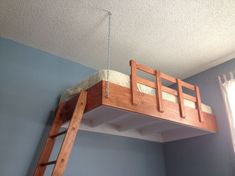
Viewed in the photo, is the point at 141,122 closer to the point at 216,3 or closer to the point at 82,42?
the point at 82,42

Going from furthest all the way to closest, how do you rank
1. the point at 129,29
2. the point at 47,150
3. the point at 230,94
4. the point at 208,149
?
1. the point at 208,149
2. the point at 230,94
3. the point at 129,29
4. the point at 47,150

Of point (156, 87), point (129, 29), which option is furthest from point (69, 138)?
point (129, 29)

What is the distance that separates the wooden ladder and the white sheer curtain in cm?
174

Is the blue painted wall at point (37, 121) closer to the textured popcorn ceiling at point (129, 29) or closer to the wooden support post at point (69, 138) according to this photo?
the textured popcorn ceiling at point (129, 29)

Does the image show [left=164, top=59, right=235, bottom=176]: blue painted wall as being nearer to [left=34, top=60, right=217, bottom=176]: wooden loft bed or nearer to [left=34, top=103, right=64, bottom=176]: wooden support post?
[left=34, top=60, right=217, bottom=176]: wooden loft bed

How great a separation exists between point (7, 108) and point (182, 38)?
199 centimetres

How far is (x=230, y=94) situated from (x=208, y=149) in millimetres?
729

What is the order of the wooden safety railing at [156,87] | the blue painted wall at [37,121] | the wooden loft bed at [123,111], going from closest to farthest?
the wooden loft bed at [123,111] → the wooden safety railing at [156,87] → the blue painted wall at [37,121]

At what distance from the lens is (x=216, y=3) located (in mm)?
2041

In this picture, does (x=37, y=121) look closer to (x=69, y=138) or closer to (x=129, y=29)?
(x=69, y=138)

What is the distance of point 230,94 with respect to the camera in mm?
2699

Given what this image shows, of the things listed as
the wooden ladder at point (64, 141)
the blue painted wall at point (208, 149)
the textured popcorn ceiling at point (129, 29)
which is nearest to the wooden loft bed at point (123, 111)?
the wooden ladder at point (64, 141)

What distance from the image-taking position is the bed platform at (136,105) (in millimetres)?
1870

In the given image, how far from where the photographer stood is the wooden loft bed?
1.81 meters
